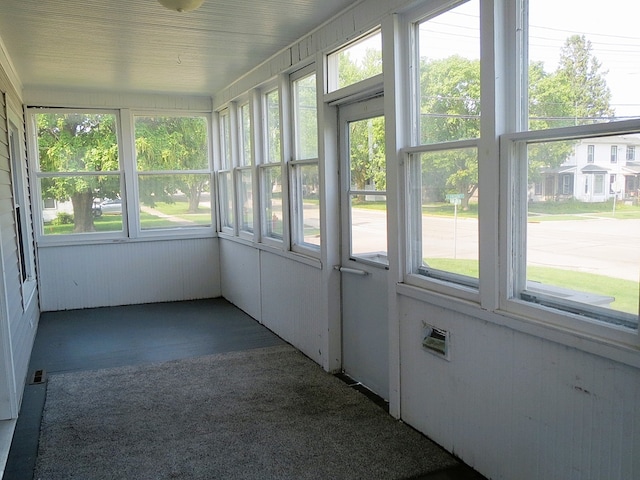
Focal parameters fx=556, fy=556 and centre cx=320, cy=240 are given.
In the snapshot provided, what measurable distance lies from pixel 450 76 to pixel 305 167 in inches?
78.5

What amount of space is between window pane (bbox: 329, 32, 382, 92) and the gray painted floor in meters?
2.46

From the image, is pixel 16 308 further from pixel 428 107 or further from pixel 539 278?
pixel 539 278

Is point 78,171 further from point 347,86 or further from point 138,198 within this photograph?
point 347,86

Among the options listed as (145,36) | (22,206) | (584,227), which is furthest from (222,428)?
(22,206)

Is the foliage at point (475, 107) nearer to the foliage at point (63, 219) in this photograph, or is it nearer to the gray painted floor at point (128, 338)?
the gray painted floor at point (128, 338)

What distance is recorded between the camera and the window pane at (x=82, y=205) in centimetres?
670

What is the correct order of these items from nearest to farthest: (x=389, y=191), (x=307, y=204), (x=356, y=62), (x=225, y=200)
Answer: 1. (x=389, y=191)
2. (x=356, y=62)
3. (x=307, y=204)
4. (x=225, y=200)

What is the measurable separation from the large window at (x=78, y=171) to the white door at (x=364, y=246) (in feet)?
12.8

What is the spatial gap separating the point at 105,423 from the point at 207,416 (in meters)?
0.63

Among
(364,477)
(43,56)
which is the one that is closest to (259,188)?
(43,56)

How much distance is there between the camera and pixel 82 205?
683 centimetres

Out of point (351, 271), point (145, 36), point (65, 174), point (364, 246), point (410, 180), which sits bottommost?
point (351, 271)

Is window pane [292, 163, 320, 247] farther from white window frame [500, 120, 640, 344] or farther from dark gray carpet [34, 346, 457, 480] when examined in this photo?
white window frame [500, 120, 640, 344]

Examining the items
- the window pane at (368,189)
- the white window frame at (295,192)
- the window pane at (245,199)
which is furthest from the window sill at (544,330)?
the window pane at (245,199)
